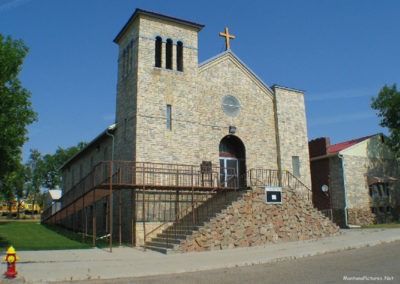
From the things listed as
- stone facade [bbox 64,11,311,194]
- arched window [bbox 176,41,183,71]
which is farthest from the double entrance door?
arched window [bbox 176,41,183,71]

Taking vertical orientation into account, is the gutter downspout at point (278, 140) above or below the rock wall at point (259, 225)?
above

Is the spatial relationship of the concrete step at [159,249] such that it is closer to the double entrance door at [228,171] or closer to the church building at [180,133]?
the church building at [180,133]

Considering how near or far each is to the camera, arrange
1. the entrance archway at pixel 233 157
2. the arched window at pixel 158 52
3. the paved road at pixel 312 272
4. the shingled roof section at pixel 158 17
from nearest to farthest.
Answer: the paved road at pixel 312 272
the shingled roof section at pixel 158 17
the arched window at pixel 158 52
the entrance archway at pixel 233 157

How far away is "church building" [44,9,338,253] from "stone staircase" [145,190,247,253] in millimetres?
380

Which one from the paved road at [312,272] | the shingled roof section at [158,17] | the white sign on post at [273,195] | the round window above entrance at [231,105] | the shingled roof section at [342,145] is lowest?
the paved road at [312,272]

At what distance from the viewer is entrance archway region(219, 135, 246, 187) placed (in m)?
21.0

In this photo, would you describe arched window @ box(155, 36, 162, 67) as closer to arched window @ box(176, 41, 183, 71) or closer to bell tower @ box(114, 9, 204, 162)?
bell tower @ box(114, 9, 204, 162)

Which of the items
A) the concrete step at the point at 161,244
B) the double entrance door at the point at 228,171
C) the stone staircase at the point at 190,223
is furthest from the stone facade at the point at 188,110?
the stone staircase at the point at 190,223

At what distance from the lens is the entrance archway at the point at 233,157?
20984 millimetres

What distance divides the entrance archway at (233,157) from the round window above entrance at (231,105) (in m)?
1.36


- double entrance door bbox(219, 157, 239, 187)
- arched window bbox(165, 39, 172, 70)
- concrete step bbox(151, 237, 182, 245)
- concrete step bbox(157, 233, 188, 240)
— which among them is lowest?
concrete step bbox(151, 237, 182, 245)

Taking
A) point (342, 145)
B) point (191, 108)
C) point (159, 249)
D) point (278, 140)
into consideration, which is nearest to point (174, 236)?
point (159, 249)

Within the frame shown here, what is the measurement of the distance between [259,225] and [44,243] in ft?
31.6

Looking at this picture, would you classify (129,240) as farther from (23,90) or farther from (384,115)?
(384,115)
